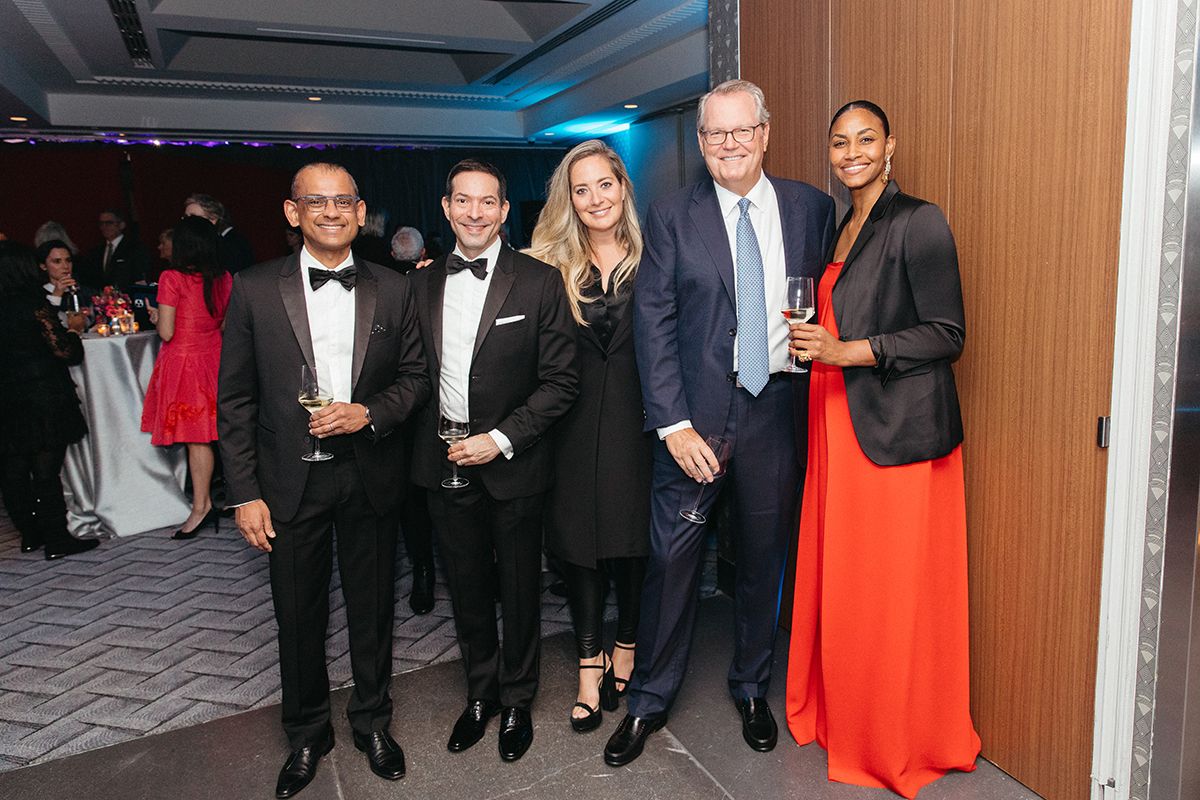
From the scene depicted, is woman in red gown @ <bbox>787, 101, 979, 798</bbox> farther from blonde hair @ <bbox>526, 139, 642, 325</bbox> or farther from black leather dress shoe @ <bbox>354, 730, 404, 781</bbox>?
black leather dress shoe @ <bbox>354, 730, 404, 781</bbox>

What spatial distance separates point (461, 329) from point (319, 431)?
53 centimetres

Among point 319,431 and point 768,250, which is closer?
point 319,431

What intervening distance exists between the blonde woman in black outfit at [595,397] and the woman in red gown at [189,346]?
2.88 m

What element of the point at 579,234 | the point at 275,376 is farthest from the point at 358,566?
the point at 579,234

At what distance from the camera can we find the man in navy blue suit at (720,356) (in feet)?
8.07

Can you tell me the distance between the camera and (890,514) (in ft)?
7.65

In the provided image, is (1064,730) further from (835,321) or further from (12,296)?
(12,296)

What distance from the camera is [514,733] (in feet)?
8.68

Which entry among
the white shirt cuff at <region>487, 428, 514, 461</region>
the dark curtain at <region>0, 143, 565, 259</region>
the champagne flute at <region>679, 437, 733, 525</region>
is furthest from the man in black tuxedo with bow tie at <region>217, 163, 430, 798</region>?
the dark curtain at <region>0, 143, 565, 259</region>

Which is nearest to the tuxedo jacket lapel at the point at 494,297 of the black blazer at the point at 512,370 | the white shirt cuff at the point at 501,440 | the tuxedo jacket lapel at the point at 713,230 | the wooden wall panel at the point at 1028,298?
the black blazer at the point at 512,370

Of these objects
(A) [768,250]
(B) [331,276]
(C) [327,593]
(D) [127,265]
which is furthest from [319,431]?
(D) [127,265]

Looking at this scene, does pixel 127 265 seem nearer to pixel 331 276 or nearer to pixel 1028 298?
pixel 331 276

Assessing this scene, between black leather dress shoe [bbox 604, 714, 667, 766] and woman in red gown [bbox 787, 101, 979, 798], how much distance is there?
0.55 meters

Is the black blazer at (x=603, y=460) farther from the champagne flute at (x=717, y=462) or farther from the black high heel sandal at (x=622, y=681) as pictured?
the black high heel sandal at (x=622, y=681)
